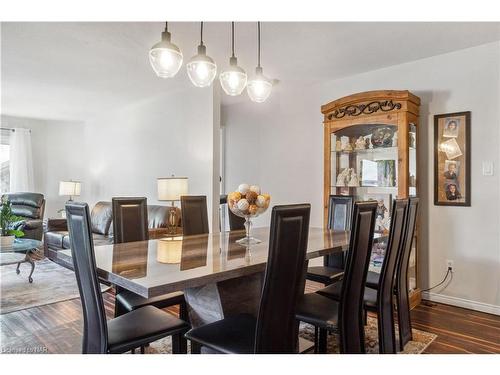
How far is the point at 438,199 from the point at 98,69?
12.3ft

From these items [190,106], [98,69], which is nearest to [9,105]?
[98,69]

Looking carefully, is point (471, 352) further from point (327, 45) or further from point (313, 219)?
point (327, 45)

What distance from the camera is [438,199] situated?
11.2 ft

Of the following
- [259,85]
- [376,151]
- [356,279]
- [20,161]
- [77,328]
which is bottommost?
[77,328]

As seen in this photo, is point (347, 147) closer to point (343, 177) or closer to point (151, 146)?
point (343, 177)

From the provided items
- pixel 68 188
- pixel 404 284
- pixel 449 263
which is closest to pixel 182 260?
pixel 404 284

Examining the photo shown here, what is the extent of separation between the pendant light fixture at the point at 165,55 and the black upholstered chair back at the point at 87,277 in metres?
1.01

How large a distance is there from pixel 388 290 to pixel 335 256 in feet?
2.76

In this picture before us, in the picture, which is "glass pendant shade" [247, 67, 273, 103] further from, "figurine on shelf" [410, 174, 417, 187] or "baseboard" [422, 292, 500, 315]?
"baseboard" [422, 292, 500, 315]

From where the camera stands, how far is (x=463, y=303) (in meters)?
3.29

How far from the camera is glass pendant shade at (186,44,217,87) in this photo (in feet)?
7.30

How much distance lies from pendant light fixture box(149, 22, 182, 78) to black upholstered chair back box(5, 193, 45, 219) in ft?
17.7

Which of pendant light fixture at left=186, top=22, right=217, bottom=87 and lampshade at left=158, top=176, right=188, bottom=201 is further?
lampshade at left=158, top=176, right=188, bottom=201

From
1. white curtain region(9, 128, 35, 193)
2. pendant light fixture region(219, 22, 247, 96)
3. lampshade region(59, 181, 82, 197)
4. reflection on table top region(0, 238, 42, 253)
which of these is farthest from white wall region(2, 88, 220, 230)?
pendant light fixture region(219, 22, 247, 96)
